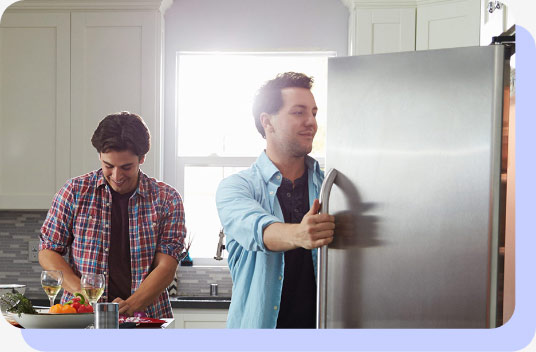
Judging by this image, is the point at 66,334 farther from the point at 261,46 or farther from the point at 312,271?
the point at 261,46

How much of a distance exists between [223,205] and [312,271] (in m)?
0.30

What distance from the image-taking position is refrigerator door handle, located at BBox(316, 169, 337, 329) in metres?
1.58

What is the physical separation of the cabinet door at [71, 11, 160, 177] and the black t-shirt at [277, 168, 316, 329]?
1.78 metres

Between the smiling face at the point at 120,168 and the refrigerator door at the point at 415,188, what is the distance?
0.93 meters

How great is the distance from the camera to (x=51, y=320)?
6.33 feet

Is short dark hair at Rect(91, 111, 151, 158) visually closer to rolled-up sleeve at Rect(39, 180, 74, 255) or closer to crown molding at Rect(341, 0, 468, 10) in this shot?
rolled-up sleeve at Rect(39, 180, 74, 255)

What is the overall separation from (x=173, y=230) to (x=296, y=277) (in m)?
0.71

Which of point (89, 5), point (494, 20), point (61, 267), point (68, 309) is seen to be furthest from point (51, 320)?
point (89, 5)

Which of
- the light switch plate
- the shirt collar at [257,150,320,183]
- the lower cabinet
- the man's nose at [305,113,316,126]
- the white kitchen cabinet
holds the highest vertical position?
the white kitchen cabinet

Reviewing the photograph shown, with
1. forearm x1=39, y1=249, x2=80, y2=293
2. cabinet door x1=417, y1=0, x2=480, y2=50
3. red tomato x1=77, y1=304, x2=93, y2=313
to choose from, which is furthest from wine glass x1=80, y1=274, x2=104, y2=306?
cabinet door x1=417, y1=0, x2=480, y2=50

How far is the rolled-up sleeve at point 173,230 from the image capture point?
7.95ft

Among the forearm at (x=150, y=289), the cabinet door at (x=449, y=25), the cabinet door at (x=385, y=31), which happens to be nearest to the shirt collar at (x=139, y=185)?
the forearm at (x=150, y=289)

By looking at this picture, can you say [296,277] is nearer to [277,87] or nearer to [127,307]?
[277,87]

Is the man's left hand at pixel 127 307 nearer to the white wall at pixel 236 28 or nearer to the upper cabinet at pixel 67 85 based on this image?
the upper cabinet at pixel 67 85
